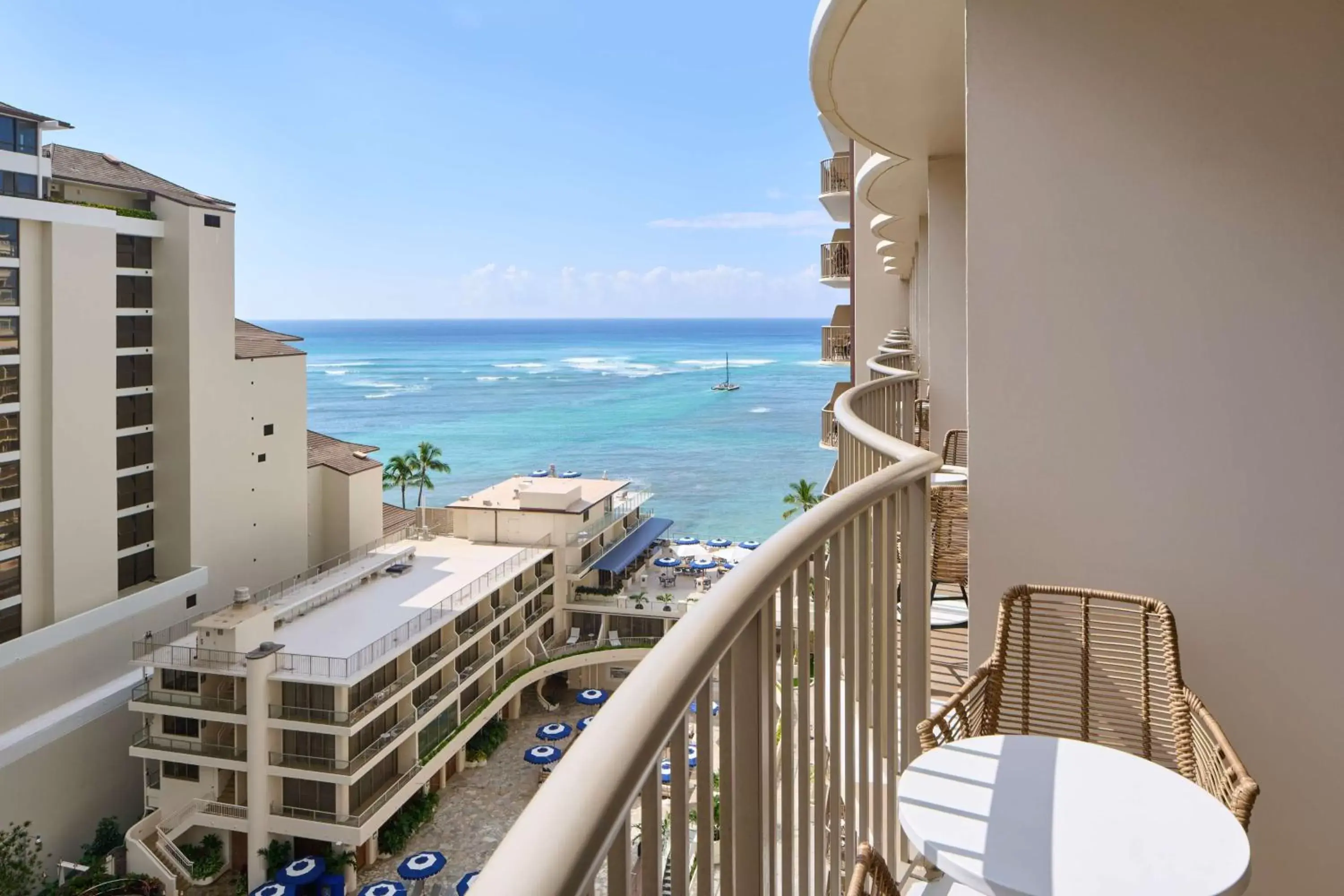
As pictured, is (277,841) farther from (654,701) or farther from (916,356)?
(654,701)

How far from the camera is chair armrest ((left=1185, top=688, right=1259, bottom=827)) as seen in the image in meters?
1.63

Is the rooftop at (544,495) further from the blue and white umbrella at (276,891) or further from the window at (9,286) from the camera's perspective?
the window at (9,286)

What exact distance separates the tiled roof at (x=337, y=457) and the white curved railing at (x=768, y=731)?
1267 inches

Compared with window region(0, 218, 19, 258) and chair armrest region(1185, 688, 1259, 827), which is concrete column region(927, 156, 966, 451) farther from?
window region(0, 218, 19, 258)

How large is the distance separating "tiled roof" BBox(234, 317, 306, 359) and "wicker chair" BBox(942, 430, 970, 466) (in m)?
25.1

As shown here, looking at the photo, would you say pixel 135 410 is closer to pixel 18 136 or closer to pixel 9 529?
pixel 9 529

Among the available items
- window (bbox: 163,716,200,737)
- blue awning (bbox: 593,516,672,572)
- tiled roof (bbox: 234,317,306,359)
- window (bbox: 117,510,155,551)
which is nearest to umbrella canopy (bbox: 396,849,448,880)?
window (bbox: 163,716,200,737)

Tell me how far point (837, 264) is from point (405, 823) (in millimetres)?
14840

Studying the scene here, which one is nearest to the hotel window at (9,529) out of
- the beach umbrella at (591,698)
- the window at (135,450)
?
the window at (135,450)

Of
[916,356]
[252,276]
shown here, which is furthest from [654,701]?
[252,276]

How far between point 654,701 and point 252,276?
182029mm

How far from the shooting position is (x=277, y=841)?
1880 centimetres

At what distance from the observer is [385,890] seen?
16906 mm

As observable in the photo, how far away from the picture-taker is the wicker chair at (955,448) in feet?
18.6
